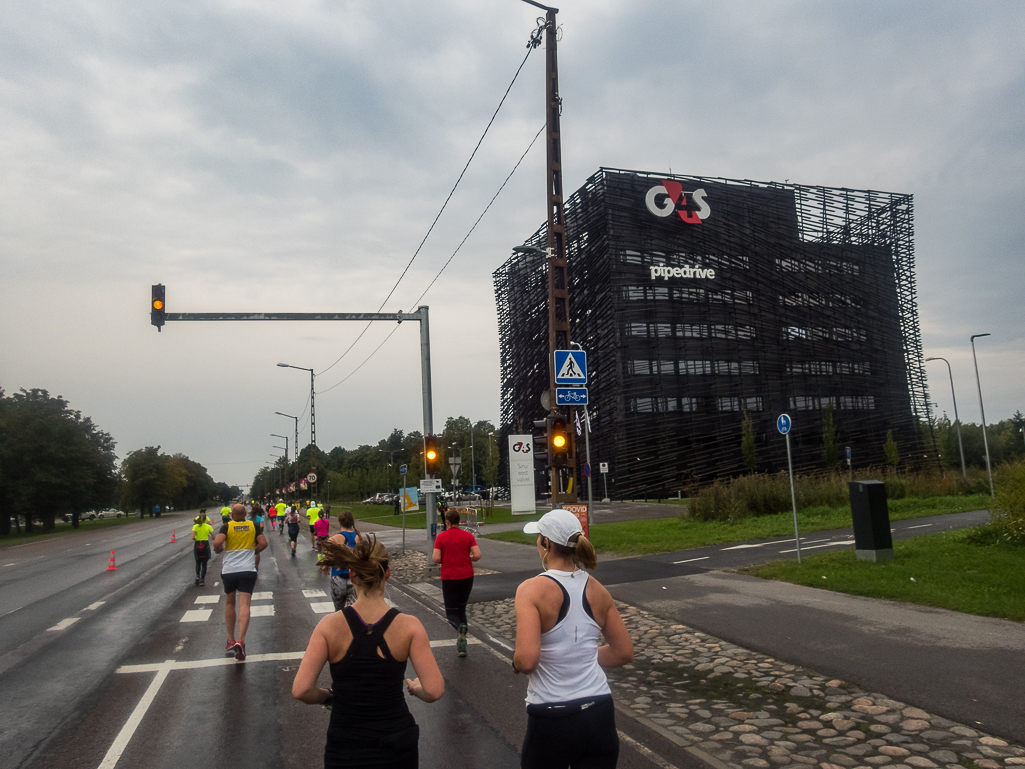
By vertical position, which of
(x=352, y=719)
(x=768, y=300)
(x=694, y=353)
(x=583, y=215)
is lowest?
(x=352, y=719)

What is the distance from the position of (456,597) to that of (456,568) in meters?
0.39

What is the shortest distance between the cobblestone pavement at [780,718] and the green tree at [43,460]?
6149 cm

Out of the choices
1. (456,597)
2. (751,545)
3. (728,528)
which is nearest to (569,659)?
(456,597)

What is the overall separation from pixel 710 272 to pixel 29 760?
62544 millimetres

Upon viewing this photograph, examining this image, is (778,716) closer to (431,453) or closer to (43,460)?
(431,453)

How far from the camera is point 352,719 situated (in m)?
3.00

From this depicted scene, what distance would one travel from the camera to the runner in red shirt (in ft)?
29.3

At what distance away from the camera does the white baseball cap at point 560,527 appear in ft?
11.0

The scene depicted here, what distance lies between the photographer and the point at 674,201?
62500mm

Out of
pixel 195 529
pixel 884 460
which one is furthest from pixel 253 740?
pixel 884 460

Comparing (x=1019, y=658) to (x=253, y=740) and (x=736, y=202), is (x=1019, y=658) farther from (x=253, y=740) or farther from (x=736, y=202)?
(x=736, y=202)

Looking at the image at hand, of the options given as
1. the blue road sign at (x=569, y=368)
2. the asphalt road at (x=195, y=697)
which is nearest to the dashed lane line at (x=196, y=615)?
the asphalt road at (x=195, y=697)

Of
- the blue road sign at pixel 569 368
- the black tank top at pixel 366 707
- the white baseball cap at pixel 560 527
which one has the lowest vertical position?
the black tank top at pixel 366 707

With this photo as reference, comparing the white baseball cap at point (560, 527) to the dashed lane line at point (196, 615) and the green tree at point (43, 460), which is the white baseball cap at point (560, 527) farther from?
the green tree at point (43, 460)
